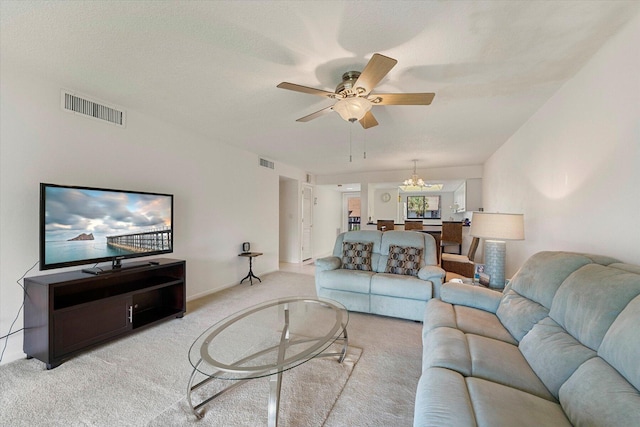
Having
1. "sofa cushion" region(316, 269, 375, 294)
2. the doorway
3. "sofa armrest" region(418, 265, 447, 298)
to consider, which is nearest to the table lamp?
"sofa armrest" region(418, 265, 447, 298)

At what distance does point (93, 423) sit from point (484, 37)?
3.35 metres

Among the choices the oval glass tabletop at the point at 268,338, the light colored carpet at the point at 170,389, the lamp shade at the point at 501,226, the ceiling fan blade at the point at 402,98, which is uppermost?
the ceiling fan blade at the point at 402,98

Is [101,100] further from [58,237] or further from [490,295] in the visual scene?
[490,295]

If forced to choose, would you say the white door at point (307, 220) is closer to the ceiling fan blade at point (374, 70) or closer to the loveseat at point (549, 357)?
the ceiling fan blade at point (374, 70)

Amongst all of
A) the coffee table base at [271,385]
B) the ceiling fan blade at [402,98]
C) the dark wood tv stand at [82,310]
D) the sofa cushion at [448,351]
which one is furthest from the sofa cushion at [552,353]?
the dark wood tv stand at [82,310]

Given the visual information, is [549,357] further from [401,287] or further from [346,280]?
[346,280]

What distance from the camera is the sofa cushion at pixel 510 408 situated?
95 centimetres

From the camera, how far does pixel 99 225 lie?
8.18 feet

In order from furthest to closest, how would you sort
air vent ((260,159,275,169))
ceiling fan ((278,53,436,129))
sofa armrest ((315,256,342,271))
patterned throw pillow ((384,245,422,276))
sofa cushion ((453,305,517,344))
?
air vent ((260,159,275,169))
sofa armrest ((315,256,342,271))
patterned throw pillow ((384,245,422,276))
ceiling fan ((278,53,436,129))
sofa cushion ((453,305,517,344))

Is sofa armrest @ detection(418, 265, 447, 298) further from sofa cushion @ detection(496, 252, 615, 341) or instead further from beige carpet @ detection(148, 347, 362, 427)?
beige carpet @ detection(148, 347, 362, 427)

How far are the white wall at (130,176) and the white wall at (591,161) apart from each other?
418 centimetres

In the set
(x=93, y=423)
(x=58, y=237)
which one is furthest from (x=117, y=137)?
(x=93, y=423)

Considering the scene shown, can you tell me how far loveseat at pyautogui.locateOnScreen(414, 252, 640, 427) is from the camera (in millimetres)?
952

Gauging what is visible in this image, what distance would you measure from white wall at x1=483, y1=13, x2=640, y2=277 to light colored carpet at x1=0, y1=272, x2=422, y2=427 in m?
1.61
